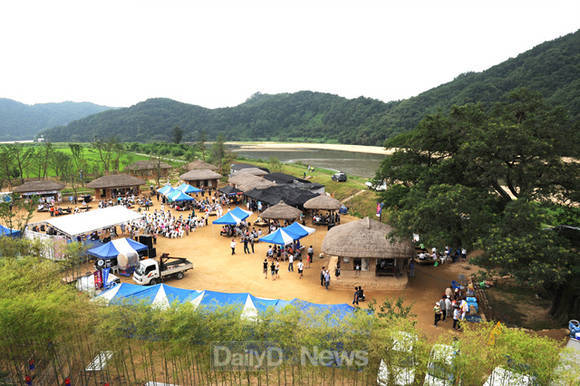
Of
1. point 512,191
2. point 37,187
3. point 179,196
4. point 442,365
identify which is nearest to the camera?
point 442,365

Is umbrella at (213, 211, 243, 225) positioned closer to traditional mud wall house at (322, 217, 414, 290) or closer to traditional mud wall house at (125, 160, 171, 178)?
traditional mud wall house at (322, 217, 414, 290)

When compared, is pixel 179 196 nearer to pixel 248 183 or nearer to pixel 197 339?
pixel 248 183

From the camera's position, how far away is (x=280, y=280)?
17359mm

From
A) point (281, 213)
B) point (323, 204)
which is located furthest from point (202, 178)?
point (323, 204)

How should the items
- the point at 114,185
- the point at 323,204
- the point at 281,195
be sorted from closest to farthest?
the point at 323,204 → the point at 281,195 → the point at 114,185

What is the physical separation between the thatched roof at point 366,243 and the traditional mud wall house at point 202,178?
2548cm

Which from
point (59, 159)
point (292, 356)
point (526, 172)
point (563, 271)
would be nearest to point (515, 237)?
point (563, 271)

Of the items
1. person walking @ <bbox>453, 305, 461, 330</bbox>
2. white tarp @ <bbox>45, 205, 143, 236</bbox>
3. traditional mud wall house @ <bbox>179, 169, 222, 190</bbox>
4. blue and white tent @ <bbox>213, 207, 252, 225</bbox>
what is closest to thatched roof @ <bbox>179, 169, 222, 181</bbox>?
traditional mud wall house @ <bbox>179, 169, 222, 190</bbox>

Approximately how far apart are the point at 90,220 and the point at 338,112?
14374cm

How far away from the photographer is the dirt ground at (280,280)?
1548cm

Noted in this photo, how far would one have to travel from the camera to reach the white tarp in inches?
794

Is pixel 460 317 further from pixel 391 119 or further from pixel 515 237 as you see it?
pixel 391 119

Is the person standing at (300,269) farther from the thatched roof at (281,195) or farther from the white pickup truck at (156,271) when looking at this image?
the thatched roof at (281,195)

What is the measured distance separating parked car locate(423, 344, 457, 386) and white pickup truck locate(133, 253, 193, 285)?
505 inches
